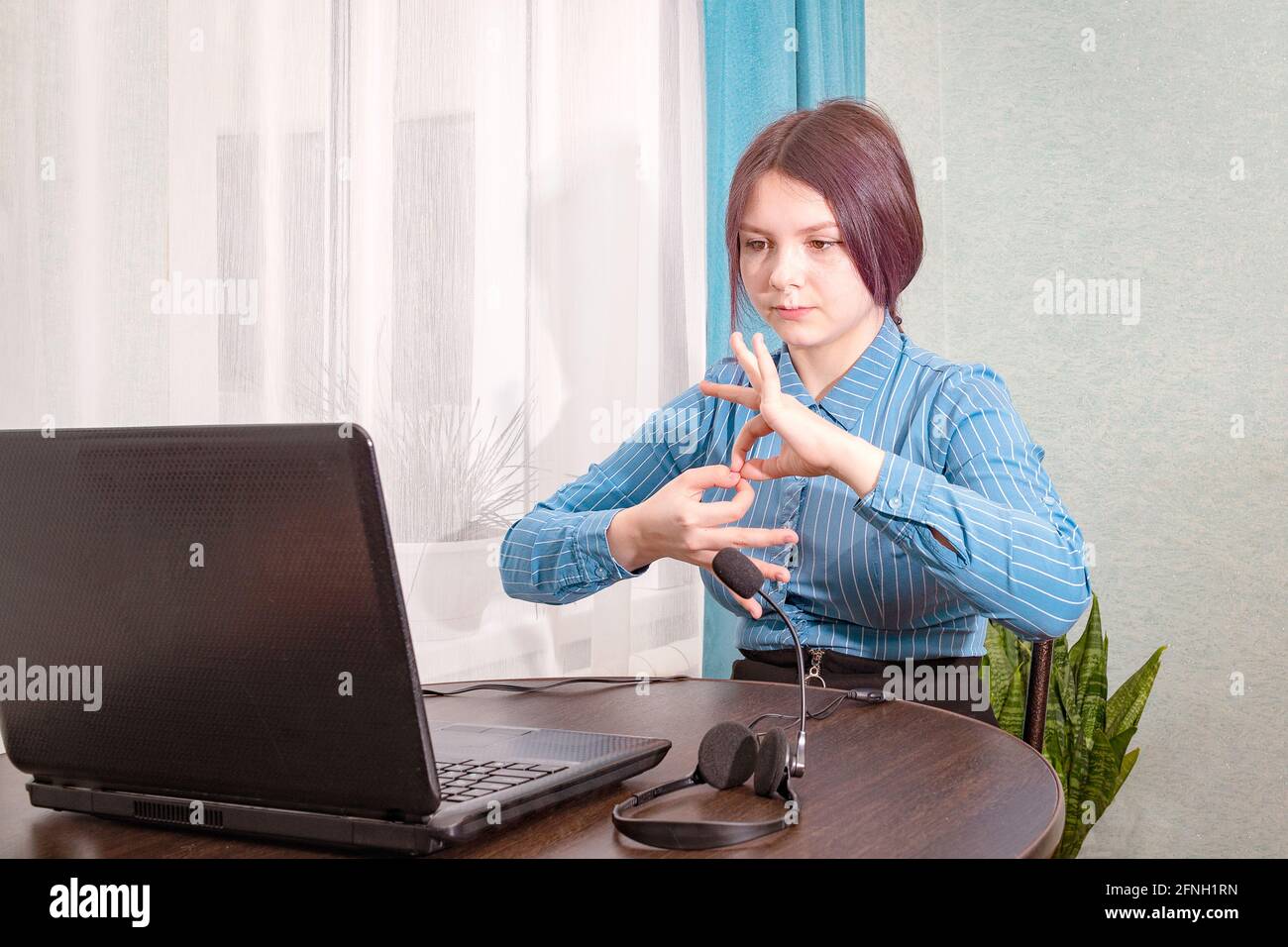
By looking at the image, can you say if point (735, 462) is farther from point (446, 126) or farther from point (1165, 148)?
point (1165, 148)

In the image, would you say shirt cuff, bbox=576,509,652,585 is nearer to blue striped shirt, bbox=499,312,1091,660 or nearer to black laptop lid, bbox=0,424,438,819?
blue striped shirt, bbox=499,312,1091,660

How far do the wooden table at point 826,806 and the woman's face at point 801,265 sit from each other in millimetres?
562

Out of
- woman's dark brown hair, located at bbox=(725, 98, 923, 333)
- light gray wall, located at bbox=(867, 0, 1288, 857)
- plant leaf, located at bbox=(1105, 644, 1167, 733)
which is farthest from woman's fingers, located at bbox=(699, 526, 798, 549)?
light gray wall, located at bbox=(867, 0, 1288, 857)

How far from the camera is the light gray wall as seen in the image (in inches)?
114

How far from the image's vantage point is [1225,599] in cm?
296

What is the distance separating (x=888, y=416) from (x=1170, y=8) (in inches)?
82.2

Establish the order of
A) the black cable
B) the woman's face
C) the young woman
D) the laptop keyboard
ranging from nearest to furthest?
the laptop keyboard, the young woman, the black cable, the woman's face

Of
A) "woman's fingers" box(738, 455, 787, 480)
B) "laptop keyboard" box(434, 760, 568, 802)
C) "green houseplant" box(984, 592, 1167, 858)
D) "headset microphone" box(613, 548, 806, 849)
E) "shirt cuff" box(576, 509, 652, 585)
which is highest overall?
"woman's fingers" box(738, 455, 787, 480)

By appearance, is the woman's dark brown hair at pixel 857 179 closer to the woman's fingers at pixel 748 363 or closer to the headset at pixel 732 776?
the woman's fingers at pixel 748 363

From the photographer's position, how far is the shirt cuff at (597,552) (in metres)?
1.52

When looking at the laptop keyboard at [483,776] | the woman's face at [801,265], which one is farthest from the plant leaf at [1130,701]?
the laptop keyboard at [483,776]

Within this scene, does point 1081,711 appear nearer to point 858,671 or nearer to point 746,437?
point 858,671

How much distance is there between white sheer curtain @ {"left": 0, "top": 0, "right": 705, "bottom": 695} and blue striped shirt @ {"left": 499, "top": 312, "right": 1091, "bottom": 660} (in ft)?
1.08

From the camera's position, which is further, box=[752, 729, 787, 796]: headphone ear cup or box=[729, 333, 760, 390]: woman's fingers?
box=[729, 333, 760, 390]: woman's fingers
